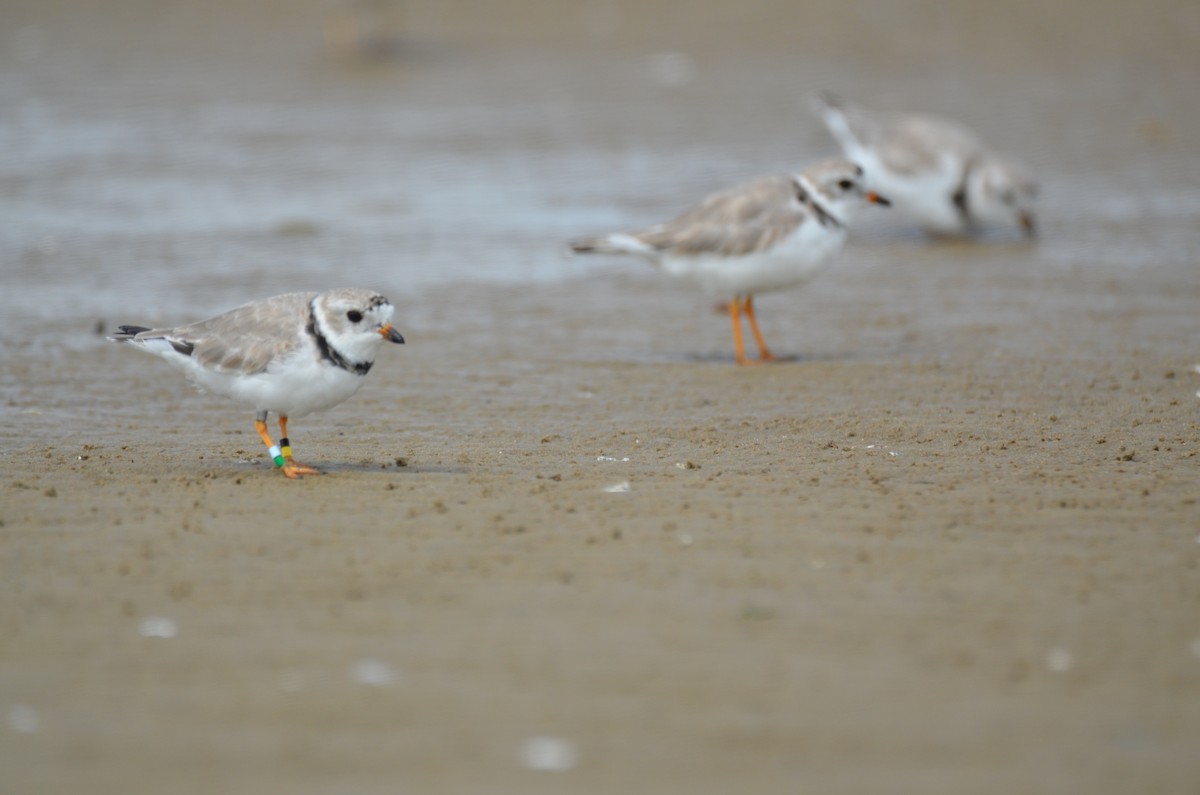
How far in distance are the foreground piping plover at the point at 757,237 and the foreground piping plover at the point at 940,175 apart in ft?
10.6

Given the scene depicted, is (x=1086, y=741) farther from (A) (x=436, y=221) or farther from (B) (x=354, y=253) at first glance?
(A) (x=436, y=221)

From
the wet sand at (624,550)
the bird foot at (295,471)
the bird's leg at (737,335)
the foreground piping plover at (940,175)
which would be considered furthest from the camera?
the foreground piping plover at (940,175)

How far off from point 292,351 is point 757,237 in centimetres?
366

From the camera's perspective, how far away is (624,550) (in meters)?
5.26

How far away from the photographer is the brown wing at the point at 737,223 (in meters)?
9.04

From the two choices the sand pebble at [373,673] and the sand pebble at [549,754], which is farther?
the sand pebble at [373,673]

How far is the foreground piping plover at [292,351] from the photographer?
245 inches

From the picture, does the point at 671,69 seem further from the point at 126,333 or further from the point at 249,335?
the point at 249,335

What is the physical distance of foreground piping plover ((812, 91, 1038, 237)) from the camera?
12250 millimetres

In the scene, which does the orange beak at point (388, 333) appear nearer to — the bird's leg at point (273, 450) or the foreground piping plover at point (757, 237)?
A: the bird's leg at point (273, 450)

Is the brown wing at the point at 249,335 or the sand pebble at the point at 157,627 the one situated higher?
the brown wing at the point at 249,335

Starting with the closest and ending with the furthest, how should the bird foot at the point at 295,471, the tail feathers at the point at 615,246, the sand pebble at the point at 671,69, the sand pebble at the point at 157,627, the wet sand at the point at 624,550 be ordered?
the wet sand at the point at 624,550
the sand pebble at the point at 157,627
the bird foot at the point at 295,471
the tail feathers at the point at 615,246
the sand pebble at the point at 671,69

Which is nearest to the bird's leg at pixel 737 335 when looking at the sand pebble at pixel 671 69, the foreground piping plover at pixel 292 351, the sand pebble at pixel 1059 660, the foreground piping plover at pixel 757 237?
the foreground piping plover at pixel 757 237

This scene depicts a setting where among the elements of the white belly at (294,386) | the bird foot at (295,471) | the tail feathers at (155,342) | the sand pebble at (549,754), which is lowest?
the sand pebble at (549,754)
